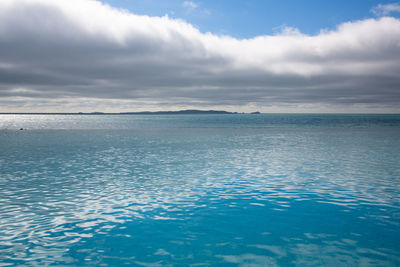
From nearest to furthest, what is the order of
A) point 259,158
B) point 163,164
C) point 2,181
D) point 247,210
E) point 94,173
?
point 247,210, point 2,181, point 94,173, point 163,164, point 259,158

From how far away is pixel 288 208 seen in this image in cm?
1953

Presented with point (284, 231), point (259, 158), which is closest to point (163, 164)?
point (259, 158)

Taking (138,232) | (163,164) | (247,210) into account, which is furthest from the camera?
(163,164)

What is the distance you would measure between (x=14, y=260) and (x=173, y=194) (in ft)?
38.9

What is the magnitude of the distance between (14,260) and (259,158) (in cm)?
3282

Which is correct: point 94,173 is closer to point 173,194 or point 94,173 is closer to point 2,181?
point 2,181

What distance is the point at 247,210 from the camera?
19141 mm

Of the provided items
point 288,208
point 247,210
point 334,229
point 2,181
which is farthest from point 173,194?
point 2,181

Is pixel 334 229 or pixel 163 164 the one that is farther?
pixel 163 164

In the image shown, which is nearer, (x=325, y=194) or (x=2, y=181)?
(x=325, y=194)

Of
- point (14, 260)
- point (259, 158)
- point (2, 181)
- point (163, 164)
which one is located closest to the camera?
point (14, 260)

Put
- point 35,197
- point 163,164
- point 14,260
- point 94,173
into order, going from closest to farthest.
→ point 14,260 → point 35,197 → point 94,173 → point 163,164

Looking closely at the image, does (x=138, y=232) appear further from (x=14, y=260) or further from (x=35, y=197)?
(x=35, y=197)

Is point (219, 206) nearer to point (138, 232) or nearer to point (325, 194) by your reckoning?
point (138, 232)
